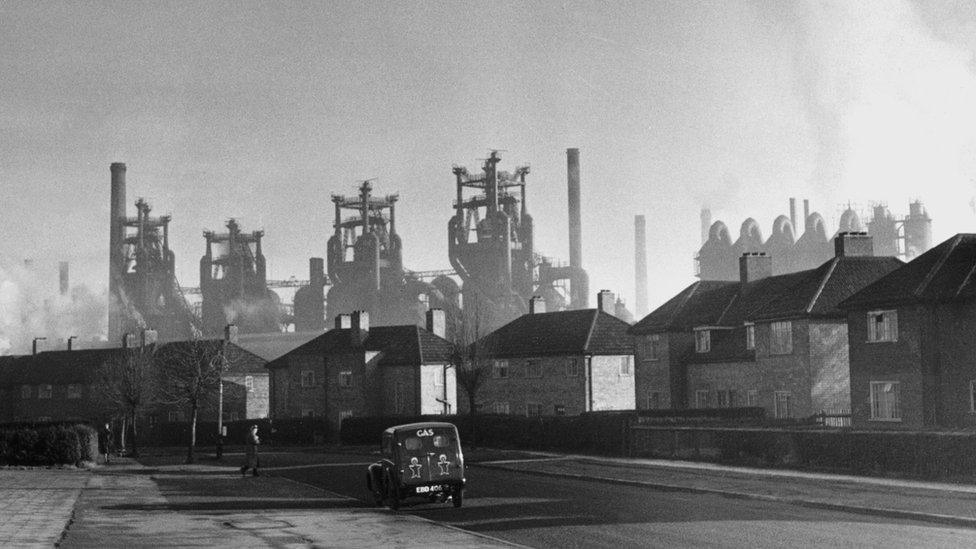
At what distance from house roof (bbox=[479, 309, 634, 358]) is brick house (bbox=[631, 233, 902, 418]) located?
6323 millimetres

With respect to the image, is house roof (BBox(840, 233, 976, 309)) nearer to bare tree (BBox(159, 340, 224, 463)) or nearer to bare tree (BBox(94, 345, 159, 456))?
bare tree (BBox(159, 340, 224, 463))

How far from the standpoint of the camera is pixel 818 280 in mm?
56438

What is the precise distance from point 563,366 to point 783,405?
20.2m

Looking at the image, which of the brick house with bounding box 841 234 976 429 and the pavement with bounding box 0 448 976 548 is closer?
the pavement with bounding box 0 448 976 548

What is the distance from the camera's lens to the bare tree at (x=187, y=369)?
8156 centimetres

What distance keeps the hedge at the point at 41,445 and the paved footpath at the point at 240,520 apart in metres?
13.4

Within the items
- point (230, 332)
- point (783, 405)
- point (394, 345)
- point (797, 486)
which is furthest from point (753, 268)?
point (230, 332)

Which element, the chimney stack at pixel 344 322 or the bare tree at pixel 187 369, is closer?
the bare tree at pixel 187 369

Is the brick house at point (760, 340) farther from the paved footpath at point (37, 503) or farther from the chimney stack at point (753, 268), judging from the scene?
the paved footpath at point (37, 503)

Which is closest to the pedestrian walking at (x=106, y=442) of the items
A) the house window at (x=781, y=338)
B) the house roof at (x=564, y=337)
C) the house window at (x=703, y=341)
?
the house roof at (x=564, y=337)

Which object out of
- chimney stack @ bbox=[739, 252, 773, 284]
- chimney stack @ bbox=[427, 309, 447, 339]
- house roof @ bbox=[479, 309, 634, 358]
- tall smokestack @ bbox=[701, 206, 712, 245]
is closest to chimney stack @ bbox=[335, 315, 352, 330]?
chimney stack @ bbox=[427, 309, 447, 339]

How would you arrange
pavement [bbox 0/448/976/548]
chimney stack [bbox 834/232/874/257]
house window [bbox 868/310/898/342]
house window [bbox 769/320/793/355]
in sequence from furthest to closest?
chimney stack [bbox 834/232/874/257], house window [bbox 769/320/793/355], house window [bbox 868/310/898/342], pavement [bbox 0/448/976/548]

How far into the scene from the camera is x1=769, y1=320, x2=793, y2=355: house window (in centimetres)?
5572

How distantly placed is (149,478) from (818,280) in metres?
31.3
